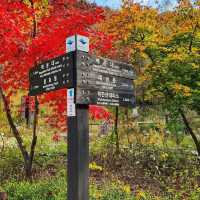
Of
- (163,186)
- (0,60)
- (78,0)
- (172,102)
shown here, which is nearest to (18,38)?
(0,60)

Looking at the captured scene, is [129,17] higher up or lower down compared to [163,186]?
higher up

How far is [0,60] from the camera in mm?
9023

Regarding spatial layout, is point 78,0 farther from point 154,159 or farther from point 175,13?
point 154,159

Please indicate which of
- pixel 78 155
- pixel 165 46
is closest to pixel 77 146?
pixel 78 155

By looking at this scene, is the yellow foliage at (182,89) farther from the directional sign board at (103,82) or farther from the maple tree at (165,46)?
the directional sign board at (103,82)

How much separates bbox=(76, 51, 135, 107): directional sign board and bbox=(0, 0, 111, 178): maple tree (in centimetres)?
256

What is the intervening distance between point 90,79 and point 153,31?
8424 mm

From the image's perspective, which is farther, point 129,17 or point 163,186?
point 129,17

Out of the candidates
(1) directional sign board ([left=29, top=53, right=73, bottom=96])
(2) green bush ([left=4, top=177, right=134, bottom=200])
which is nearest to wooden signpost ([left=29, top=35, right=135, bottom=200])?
(1) directional sign board ([left=29, top=53, right=73, bottom=96])

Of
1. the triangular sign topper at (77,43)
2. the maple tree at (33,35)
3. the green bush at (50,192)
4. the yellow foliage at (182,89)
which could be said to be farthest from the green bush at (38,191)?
the yellow foliage at (182,89)

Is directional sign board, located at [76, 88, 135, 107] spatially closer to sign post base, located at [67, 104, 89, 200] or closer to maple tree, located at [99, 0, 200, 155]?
sign post base, located at [67, 104, 89, 200]

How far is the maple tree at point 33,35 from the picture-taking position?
8.82 metres

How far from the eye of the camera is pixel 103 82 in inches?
240

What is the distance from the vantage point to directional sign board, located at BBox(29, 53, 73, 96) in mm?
5852
